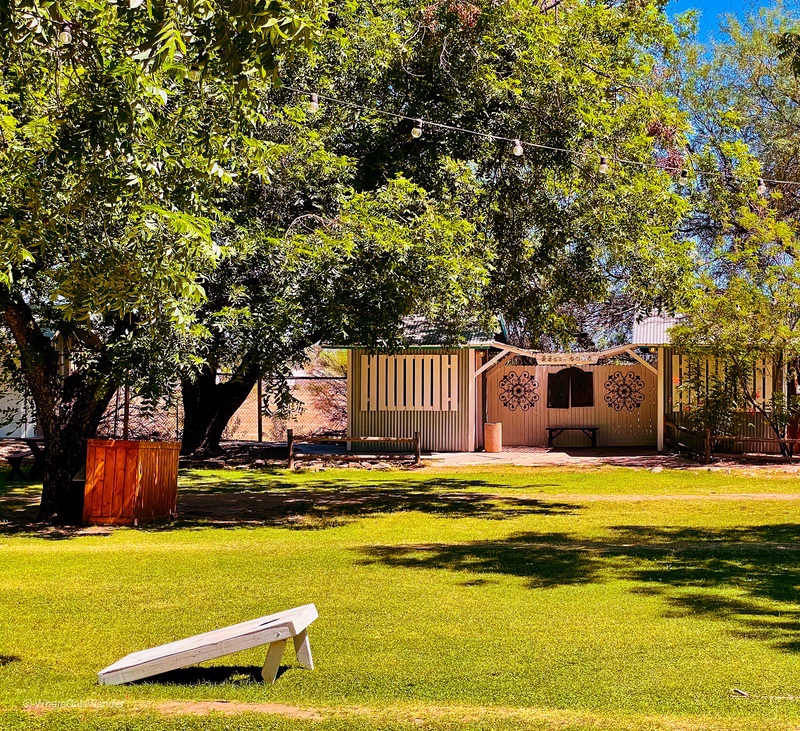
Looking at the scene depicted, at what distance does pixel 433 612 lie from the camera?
7949 mm

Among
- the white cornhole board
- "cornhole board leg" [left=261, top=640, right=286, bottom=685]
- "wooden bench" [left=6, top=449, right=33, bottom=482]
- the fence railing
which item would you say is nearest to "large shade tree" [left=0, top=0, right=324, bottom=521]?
the white cornhole board

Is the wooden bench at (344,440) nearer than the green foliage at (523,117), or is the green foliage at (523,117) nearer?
the green foliage at (523,117)

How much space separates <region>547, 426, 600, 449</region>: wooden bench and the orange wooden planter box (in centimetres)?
1633

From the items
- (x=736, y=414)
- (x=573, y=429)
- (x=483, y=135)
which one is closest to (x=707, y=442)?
(x=736, y=414)

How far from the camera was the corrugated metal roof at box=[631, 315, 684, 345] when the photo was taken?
26344 mm

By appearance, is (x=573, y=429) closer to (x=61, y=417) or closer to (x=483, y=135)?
(x=483, y=135)

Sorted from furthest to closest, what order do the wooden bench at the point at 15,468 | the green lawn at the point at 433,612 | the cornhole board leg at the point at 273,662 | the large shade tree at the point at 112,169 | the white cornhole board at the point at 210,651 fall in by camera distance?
the wooden bench at the point at 15,468, the large shade tree at the point at 112,169, the cornhole board leg at the point at 273,662, the white cornhole board at the point at 210,651, the green lawn at the point at 433,612

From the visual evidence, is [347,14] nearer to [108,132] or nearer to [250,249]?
[250,249]

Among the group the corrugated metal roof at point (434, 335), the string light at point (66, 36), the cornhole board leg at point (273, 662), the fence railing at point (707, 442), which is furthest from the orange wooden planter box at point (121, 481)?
the fence railing at point (707, 442)

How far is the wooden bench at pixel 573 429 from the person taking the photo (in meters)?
28.4

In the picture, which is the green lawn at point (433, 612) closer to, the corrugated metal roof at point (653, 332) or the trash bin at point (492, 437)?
the trash bin at point (492, 437)

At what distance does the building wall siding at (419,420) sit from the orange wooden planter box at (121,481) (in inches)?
495

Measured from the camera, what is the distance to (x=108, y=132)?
730 centimetres

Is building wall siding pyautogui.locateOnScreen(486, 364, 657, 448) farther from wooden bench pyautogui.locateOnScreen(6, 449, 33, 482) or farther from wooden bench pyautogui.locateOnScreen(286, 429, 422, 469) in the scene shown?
wooden bench pyautogui.locateOnScreen(6, 449, 33, 482)
